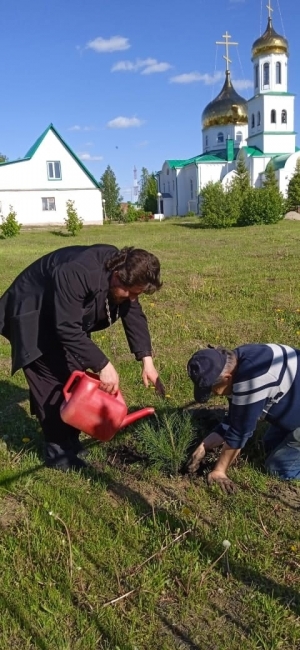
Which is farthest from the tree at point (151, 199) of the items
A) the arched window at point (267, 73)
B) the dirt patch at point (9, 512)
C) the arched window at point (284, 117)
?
the dirt patch at point (9, 512)

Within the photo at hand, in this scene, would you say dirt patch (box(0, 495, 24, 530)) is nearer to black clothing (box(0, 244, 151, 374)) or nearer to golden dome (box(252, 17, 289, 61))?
black clothing (box(0, 244, 151, 374))

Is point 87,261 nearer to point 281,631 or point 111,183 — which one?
point 281,631

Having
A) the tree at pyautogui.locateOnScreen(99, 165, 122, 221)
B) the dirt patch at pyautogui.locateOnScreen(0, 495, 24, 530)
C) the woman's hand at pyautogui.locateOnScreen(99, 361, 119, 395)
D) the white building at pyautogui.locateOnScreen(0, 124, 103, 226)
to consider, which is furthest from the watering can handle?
the tree at pyautogui.locateOnScreen(99, 165, 122, 221)

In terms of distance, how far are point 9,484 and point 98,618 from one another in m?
1.09

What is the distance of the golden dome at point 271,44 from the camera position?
4056 centimetres

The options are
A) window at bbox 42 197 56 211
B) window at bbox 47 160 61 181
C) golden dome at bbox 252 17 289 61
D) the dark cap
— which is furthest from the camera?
golden dome at bbox 252 17 289 61

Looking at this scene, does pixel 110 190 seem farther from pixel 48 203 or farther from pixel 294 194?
pixel 294 194

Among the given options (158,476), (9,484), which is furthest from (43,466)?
(158,476)

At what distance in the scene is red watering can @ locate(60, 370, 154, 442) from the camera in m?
2.55

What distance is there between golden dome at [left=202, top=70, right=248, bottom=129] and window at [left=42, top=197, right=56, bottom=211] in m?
20.3

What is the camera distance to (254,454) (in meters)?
3.06

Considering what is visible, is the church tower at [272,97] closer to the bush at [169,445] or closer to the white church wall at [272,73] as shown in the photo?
the white church wall at [272,73]

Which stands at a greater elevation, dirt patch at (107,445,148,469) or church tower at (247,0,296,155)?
church tower at (247,0,296,155)

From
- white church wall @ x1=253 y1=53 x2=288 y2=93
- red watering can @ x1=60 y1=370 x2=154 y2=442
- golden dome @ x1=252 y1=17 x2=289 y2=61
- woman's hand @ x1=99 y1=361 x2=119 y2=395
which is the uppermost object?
golden dome @ x1=252 y1=17 x2=289 y2=61
